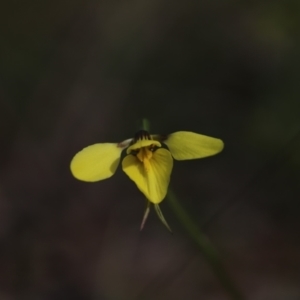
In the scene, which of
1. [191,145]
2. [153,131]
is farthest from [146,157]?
[153,131]

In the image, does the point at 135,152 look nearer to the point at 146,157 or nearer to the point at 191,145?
the point at 146,157

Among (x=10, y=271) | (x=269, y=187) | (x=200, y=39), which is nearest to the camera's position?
(x=10, y=271)

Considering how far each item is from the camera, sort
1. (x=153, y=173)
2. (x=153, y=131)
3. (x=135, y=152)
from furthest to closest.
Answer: (x=153, y=131), (x=135, y=152), (x=153, y=173)

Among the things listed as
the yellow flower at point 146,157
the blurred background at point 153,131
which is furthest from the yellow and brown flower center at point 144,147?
the blurred background at point 153,131

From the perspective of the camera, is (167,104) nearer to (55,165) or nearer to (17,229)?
(55,165)

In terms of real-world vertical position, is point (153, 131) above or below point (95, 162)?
below

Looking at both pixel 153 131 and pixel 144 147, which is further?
pixel 153 131

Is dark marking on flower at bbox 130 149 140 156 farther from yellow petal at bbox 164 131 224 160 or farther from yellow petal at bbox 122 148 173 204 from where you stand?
yellow petal at bbox 164 131 224 160

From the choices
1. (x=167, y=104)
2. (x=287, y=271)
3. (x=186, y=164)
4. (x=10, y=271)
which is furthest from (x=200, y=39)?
(x=10, y=271)
